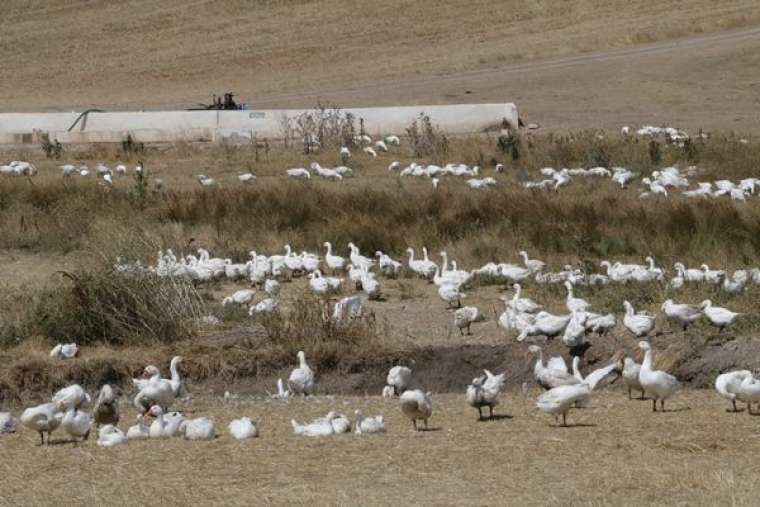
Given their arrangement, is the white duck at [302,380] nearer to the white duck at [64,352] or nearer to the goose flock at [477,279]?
the goose flock at [477,279]

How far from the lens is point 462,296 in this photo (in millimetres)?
22438

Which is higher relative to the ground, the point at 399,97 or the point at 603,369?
the point at 603,369

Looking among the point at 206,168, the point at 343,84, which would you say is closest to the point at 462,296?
the point at 206,168

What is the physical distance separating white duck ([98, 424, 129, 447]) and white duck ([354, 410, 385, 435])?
80.4 inches

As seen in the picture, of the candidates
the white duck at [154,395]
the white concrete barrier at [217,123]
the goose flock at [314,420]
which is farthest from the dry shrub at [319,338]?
the white concrete barrier at [217,123]

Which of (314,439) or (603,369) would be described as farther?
(603,369)

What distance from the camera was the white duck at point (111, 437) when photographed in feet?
46.6

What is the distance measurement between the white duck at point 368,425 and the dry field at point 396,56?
31730 millimetres

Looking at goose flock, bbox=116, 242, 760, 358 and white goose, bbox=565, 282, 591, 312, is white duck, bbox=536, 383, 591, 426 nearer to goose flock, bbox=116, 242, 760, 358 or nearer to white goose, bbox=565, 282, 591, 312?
goose flock, bbox=116, 242, 760, 358

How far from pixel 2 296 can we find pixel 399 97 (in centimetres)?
3236

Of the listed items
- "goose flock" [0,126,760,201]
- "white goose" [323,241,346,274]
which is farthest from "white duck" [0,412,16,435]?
"goose flock" [0,126,760,201]

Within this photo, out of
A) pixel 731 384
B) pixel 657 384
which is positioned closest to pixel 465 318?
pixel 657 384

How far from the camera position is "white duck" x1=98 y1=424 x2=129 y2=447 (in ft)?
46.6

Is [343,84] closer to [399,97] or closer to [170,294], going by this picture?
[399,97]
